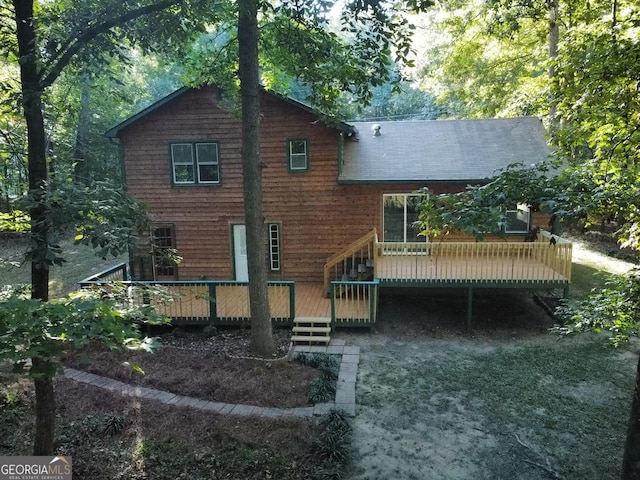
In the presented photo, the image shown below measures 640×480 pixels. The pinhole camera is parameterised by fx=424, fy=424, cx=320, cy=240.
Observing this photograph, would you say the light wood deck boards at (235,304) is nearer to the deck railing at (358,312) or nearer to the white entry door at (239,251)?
the deck railing at (358,312)

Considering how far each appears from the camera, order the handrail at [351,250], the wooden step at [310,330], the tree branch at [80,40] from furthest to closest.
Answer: the handrail at [351,250]
the wooden step at [310,330]
the tree branch at [80,40]

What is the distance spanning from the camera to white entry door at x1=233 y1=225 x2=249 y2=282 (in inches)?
502

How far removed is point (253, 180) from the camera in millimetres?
7922

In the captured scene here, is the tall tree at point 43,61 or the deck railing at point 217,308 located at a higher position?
the tall tree at point 43,61

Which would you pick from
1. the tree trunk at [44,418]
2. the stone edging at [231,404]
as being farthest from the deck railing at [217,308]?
the tree trunk at [44,418]

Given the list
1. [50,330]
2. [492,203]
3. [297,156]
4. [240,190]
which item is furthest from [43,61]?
[297,156]

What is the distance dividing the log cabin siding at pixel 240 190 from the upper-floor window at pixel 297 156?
12 cm

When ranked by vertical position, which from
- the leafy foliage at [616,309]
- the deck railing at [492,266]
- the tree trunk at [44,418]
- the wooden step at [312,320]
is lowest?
the wooden step at [312,320]

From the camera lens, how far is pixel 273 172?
486 inches

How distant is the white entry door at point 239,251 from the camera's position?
41.8 ft

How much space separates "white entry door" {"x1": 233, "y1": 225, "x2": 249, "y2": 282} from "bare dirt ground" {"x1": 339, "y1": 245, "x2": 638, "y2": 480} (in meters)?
4.40

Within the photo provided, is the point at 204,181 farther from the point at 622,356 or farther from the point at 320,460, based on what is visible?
the point at 622,356

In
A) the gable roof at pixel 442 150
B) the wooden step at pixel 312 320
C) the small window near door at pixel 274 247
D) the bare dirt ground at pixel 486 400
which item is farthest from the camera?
the small window near door at pixel 274 247

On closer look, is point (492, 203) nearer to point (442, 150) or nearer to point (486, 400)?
point (486, 400)
